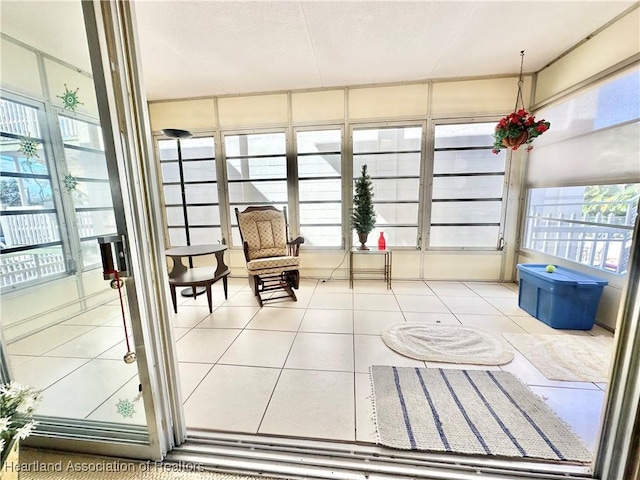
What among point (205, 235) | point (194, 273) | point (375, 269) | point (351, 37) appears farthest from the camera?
point (205, 235)

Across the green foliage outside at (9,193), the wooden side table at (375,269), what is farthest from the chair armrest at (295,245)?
the green foliage outside at (9,193)

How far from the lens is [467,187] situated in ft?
12.0

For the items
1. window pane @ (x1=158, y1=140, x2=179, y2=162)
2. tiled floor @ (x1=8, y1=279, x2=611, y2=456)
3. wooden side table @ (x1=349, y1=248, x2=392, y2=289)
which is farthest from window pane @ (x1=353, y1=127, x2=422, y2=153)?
window pane @ (x1=158, y1=140, x2=179, y2=162)

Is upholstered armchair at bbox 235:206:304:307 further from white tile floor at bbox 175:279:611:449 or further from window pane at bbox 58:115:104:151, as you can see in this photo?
window pane at bbox 58:115:104:151

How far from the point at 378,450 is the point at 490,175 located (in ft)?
11.9

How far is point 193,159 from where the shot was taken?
13.5 feet

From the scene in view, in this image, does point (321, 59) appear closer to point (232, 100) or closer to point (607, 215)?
point (232, 100)

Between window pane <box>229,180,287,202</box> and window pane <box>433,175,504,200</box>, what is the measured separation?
2.23m

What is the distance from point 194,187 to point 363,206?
2668 millimetres

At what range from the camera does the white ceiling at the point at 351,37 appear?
2119mm

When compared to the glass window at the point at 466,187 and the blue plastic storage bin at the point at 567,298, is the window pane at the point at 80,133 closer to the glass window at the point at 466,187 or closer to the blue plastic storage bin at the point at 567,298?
the blue plastic storage bin at the point at 567,298

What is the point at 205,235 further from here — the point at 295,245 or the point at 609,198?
the point at 609,198

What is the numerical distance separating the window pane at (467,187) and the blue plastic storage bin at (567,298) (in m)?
1.40

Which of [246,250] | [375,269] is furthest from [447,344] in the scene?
[246,250]
